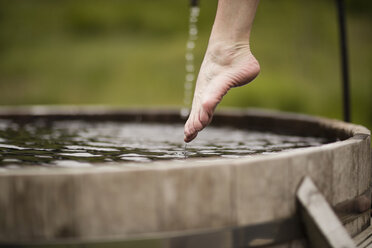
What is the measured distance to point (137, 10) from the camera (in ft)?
34.6

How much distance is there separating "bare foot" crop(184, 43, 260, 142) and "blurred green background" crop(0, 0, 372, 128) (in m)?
5.77

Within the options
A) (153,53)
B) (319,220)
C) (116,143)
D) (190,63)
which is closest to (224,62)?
(116,143)

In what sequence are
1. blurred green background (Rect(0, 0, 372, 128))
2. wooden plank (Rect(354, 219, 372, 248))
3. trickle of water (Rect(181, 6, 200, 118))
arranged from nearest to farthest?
wooden plank (Rect(354, 219, 372, 248)), trickle of water (Rect(181, 6, 200, 118)), blurred green background (Rect(0, 0, 372, 128))

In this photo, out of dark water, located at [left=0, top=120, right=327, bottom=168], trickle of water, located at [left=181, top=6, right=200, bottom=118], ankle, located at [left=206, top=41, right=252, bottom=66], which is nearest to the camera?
dark water, located at [left=0, top=120, right=327, bottom=168]

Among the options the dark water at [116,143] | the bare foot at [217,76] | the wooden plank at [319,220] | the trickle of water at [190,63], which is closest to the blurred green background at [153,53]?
the trickle of water at [190,63]

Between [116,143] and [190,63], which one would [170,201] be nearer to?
[116,143]

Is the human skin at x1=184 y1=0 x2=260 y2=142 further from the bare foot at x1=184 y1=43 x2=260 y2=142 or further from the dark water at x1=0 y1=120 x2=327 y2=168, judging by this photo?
the dark water at x1=0 y1=120 x2=327 y2=168

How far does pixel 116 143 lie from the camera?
6.46ft

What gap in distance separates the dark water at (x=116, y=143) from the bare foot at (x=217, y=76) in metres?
0.13

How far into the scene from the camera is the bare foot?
5.26 ft

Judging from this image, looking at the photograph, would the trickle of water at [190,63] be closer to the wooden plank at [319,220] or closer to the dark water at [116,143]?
the dark water at [116,143]

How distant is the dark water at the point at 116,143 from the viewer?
4.93 feet

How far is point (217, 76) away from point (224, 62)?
57mm

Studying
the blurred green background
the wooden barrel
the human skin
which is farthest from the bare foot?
the blurred green background
